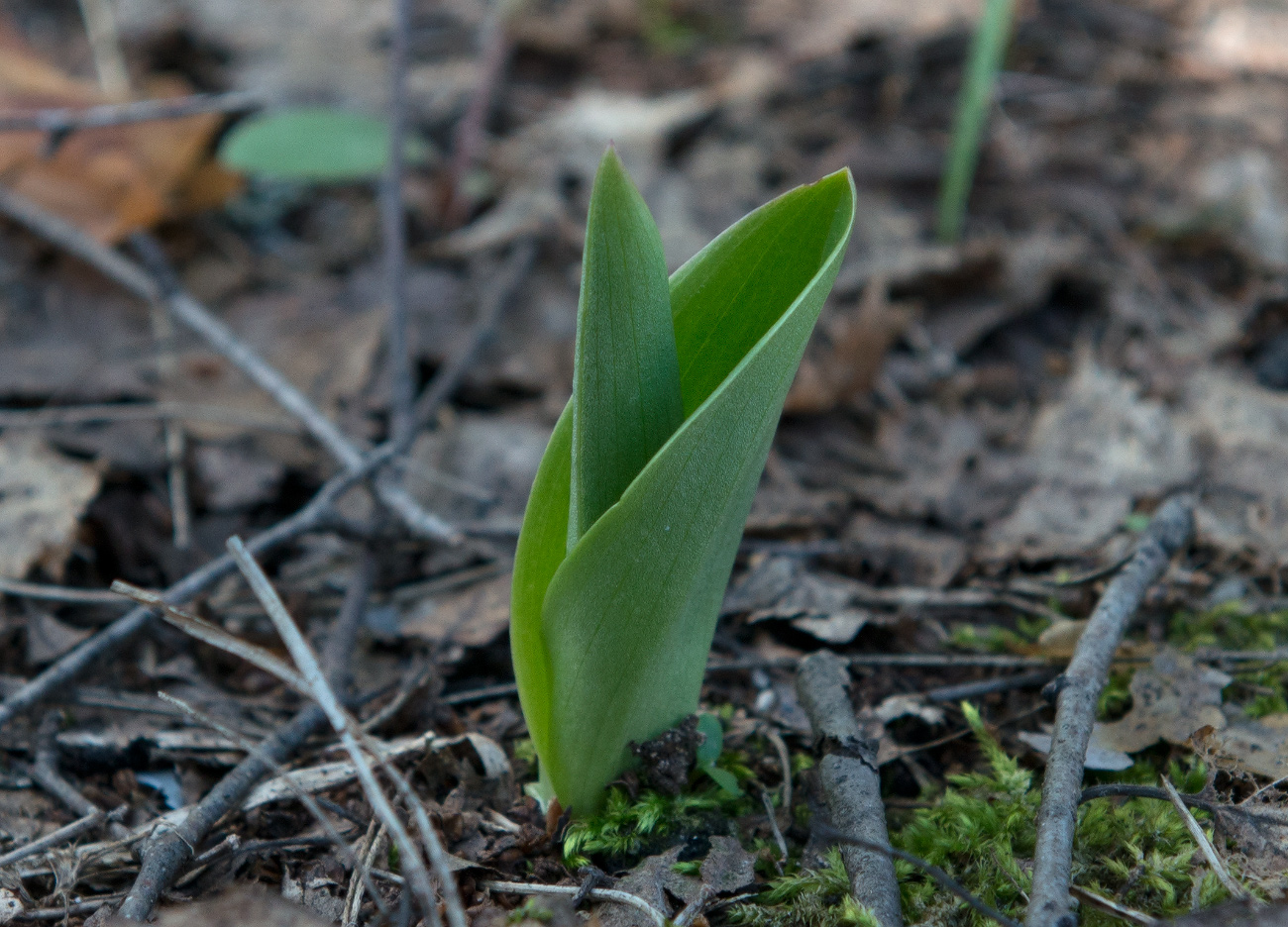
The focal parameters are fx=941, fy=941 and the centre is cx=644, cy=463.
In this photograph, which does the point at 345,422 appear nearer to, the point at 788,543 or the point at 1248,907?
the point at 788,543

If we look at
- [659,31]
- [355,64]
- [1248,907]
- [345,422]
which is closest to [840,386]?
[345,422]

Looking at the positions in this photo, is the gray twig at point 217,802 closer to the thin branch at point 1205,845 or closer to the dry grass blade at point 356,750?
the dry grass blade at point 356,750

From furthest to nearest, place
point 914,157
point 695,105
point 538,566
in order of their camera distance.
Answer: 1. point 695,105
2. point 914,157
3. point 538,566

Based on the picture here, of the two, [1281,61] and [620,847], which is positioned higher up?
[1281,61]

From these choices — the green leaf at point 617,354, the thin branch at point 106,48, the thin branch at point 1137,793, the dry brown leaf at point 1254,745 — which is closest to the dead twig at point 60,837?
the green leaf at point 617,354

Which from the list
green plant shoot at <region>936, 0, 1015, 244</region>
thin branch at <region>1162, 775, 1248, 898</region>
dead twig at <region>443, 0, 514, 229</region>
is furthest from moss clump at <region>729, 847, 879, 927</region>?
dead twig at <region>443, 0, 514, 229</region>
